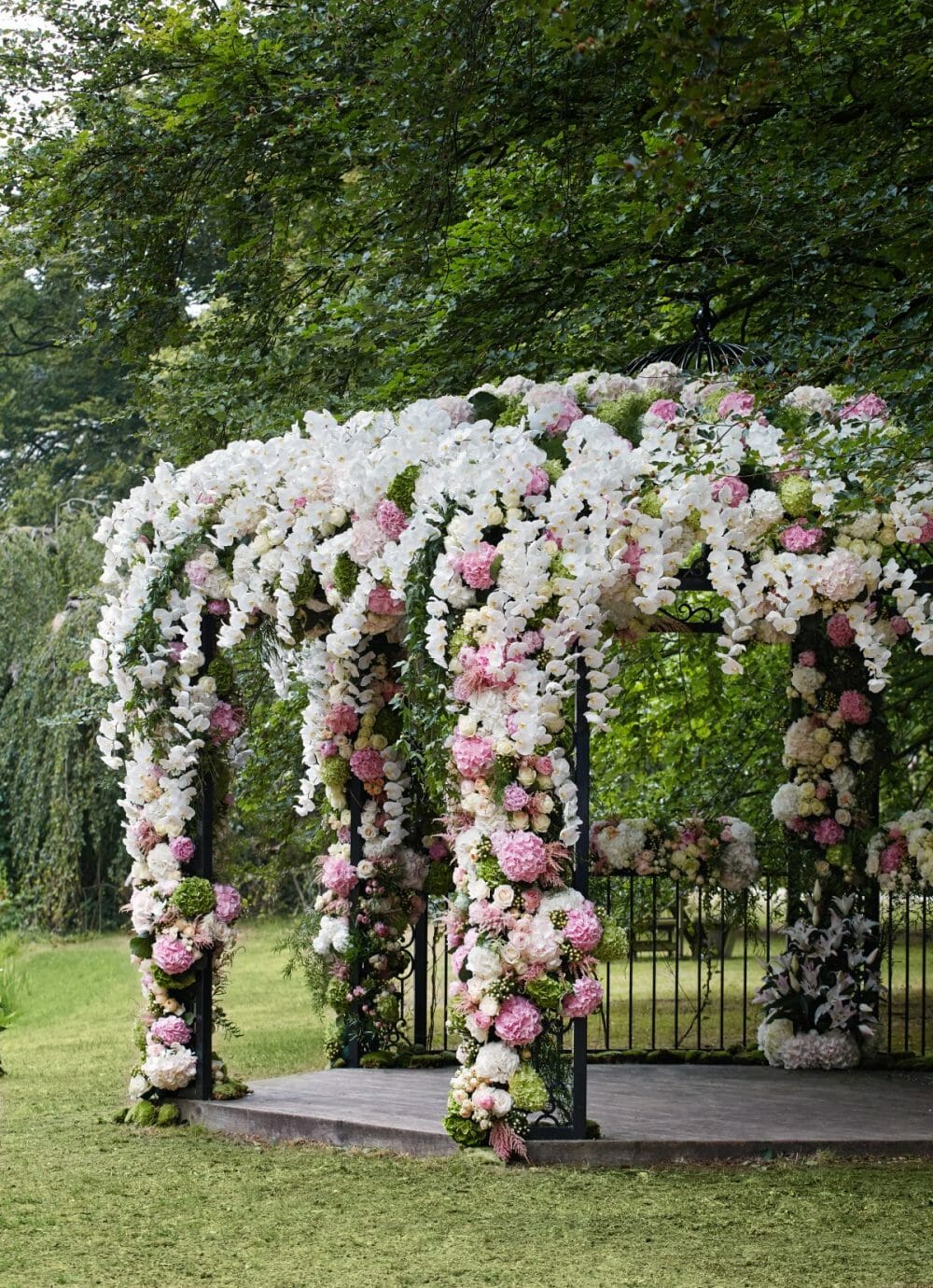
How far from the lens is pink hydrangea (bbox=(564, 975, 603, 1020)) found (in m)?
6.24

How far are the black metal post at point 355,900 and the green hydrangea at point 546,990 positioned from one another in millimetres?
2304

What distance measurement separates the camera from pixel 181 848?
294 inches

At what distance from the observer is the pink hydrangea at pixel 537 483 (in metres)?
6.36

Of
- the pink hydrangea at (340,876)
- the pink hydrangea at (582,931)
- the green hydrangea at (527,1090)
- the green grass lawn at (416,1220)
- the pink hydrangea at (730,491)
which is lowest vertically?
the green grass lawn at (416,1220)

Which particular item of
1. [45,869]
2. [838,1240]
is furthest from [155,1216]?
[45,869]

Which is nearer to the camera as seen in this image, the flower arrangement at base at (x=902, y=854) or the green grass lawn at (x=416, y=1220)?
the green grass lawn at (x=416, y=1220)

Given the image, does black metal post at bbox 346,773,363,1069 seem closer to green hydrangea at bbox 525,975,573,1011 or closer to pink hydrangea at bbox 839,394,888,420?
green hydrangea at bbox 525,975,573,1011

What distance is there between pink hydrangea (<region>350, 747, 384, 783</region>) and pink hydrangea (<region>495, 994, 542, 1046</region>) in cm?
229

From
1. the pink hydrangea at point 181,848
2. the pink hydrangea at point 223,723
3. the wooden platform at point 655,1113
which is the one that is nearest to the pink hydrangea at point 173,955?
the pink hydrangea at point 181,848

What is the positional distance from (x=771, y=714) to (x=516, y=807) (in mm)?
5857

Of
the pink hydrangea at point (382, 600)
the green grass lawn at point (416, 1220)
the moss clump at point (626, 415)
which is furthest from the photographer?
the pink hydrangea at point (382, 600)

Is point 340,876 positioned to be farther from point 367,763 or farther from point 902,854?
point 902,854

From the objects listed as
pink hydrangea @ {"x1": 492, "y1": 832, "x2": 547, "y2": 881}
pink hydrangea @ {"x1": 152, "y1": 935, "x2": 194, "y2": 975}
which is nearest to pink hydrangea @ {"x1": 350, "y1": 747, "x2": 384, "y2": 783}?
pink hydrangea @ {"x1": 152, "y1": 935, "x2": 194, "y2": 975}

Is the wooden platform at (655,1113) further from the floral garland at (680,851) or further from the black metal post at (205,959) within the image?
the floral garland at (680,851)
